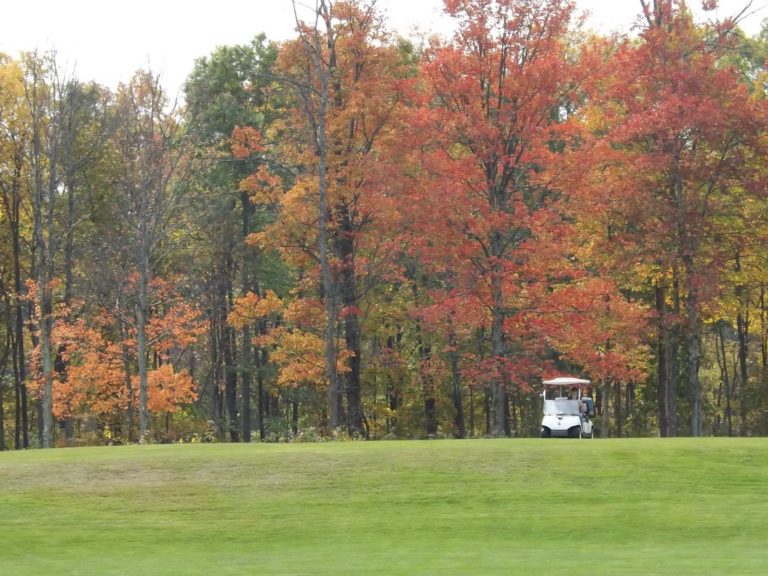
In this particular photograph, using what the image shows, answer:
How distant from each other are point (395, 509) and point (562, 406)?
37.9 ft

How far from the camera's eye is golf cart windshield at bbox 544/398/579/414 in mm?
28475

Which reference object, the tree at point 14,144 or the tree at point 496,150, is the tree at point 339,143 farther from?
the tree at point 14,144

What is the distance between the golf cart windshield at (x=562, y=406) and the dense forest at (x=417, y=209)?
2.58 meters

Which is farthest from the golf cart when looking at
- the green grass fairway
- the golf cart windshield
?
the green grass fairway

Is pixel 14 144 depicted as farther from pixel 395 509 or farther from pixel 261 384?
pixel 395 509

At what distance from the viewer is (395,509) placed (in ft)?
59.5

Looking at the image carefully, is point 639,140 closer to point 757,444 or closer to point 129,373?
point 757,444

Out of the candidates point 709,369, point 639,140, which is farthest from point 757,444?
point 709,369

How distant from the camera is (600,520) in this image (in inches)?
682

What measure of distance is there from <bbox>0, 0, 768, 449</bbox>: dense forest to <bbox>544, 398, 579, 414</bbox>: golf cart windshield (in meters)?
2.58

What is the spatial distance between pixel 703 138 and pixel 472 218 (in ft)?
24.2

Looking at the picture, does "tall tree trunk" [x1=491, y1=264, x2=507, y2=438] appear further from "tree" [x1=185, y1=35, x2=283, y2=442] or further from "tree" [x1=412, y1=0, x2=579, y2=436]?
"tree" [x1=185, y1=35, x2=283, y2=442]

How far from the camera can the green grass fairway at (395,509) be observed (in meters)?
14.7

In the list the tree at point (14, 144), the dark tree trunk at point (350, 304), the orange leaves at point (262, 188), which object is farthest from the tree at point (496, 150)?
the tree at point (14, 144)
